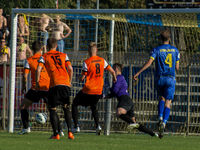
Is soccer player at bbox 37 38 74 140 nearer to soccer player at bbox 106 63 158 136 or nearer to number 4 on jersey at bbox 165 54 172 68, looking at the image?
soccer player at bbox 106 63 158 136

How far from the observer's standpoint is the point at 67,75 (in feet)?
37.0

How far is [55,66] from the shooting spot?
36.7 feet

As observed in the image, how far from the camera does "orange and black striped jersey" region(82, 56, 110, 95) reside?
504 inches

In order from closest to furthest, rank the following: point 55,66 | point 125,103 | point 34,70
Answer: point 55,66 < point 125,103 < point 34,70

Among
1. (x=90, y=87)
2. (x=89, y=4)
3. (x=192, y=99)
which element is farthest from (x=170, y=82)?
(x=89, y=4)

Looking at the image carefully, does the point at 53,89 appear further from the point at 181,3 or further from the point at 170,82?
the point at 181,3

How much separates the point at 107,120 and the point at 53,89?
3165mm

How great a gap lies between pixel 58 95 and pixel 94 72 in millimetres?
1957

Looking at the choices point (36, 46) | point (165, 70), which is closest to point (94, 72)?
point (36, 46)

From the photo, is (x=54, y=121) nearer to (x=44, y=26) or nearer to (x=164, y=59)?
(x=164, y=59)

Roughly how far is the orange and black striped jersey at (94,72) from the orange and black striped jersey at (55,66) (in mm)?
1631

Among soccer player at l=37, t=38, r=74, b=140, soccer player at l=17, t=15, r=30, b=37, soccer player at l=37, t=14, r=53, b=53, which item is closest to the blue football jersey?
soccer player at l=37, t=38, r=74, b=140

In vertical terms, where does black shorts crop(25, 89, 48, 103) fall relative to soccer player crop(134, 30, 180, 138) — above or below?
below

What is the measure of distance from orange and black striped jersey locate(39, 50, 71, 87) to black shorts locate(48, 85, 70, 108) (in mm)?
76
